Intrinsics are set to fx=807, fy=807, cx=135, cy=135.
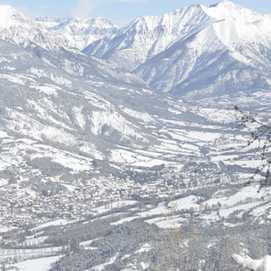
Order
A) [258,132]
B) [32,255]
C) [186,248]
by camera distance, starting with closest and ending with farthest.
→ 1. [258,132]
2. [186,248]
3. [32,255]

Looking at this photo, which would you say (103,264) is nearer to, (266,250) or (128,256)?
(128,256)

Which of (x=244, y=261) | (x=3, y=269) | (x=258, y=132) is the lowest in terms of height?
(x=3, y=269)

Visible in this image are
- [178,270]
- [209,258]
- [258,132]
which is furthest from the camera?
[209,258]

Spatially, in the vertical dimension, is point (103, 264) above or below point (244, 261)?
below

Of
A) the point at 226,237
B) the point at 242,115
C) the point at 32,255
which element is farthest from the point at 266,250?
the point at 242,115

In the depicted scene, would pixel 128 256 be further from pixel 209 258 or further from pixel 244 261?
pixel 244 261

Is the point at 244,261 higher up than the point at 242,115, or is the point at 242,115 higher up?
the point at 242,115

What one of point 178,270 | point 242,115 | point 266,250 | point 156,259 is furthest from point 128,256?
point 242,115

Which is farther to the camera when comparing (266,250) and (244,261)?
(266,250)

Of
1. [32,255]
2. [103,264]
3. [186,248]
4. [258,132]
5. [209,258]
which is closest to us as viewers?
[258,132]
